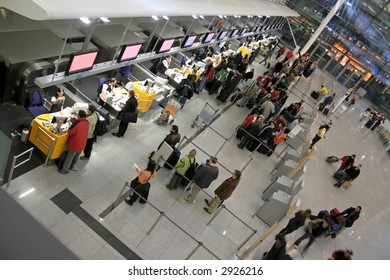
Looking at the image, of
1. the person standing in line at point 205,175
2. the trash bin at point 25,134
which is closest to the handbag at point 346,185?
the person standing in line at point 205,175

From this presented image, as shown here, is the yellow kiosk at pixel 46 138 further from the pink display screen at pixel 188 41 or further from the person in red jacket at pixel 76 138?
the pink display screen at pixel 188 41

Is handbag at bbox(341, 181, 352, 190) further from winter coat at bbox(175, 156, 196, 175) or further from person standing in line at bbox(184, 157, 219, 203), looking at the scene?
winter coat at bbox(175, 156, 196, 175)

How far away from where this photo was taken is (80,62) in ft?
28.3

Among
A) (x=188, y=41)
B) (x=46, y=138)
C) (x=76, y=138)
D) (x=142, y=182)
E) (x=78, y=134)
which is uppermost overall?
(x=188, y=41)

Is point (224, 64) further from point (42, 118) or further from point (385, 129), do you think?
point (385, 129)

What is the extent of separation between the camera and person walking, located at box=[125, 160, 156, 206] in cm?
785

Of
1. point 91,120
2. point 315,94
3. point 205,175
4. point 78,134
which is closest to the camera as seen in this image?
point 78,134

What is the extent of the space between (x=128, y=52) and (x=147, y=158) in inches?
139

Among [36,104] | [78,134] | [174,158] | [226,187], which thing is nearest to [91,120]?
[78,134]

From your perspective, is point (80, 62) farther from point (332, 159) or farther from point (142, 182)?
point (332, 159)

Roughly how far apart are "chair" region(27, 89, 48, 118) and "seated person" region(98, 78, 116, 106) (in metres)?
2.04

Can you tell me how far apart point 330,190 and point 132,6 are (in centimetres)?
1171

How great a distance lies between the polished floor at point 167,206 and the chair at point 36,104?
1721mm
